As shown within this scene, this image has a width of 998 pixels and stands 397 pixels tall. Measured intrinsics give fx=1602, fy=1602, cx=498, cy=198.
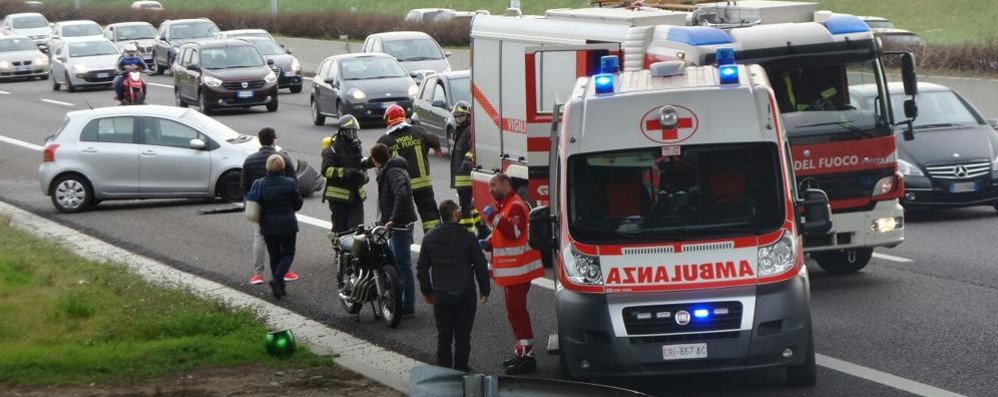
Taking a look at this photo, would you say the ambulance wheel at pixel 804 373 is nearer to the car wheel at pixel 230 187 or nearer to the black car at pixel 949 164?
the black car at pixel 949 164

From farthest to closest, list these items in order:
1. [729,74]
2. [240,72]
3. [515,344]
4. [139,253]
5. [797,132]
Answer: [240,72], [139,253], [797,132], [515,344], [729,74]

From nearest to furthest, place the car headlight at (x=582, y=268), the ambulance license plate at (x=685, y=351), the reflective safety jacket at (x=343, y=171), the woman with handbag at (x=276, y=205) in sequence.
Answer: the ambulance license plate at (x=685, y=351), the car headlight at (x=582, y=268), the woman with handbag at (x=276, y=205), the reflective safety jacket at (x=343, y=171)

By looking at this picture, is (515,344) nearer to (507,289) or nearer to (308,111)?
(507,289)

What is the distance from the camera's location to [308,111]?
3875 centimetres

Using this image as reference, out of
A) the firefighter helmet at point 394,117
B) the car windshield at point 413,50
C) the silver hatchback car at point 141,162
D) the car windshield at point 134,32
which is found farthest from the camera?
the car windshield at point 134,32

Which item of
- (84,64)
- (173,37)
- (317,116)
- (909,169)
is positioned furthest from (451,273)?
(173,37)

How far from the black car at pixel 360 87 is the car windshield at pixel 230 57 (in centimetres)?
468

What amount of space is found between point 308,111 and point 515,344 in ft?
87.3

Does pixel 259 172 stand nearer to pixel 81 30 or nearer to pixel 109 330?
pixel 109 330

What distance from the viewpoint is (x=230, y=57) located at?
3969cm

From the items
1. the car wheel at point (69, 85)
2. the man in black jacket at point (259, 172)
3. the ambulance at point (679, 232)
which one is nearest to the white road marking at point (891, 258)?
the ambulance at point (679, 232)

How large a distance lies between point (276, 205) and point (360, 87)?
18679mm

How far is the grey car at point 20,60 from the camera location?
55.1 m

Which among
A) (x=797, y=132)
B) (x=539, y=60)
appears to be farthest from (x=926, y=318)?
(x=539, y=60)
